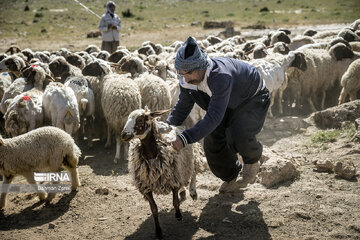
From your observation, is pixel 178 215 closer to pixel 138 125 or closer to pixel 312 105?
pixel 138 125

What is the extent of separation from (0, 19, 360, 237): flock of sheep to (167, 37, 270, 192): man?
0.37m

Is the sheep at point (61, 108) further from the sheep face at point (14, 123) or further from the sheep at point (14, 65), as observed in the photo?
the sheep at point (14, 65)

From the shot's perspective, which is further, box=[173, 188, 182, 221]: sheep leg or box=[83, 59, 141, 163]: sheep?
box=[83, 59, 141, 163]: sheep

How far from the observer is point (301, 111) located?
9.09 m

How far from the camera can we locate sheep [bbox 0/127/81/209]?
481cm

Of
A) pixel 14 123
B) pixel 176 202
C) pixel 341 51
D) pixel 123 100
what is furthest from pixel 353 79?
pixel 14 123

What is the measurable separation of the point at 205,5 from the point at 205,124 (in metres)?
36.6

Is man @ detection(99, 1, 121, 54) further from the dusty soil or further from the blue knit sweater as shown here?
the blue knit sweater

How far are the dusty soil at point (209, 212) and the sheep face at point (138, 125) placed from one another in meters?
1.07

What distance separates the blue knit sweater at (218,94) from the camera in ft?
11.6

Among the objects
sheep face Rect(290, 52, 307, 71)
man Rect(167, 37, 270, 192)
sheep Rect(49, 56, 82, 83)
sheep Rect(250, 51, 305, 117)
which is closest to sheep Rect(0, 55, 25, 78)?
sheep Rect(49, 56, 82, 83)

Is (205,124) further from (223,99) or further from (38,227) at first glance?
(38,227)

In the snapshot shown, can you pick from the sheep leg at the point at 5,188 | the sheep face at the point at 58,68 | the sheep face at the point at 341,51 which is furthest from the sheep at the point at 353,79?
the sheep leg at the point at 5,188

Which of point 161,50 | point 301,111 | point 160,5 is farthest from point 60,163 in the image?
point 160,5
